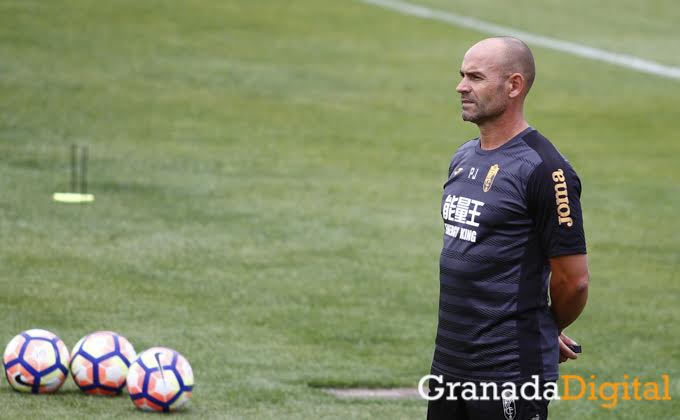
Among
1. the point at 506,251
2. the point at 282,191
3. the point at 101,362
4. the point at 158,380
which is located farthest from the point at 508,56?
the point at 282,191

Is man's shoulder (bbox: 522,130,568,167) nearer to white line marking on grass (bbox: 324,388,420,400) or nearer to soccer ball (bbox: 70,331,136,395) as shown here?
soccer ball (bbox: 70,331,136,395)

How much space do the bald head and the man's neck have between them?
0.17 m

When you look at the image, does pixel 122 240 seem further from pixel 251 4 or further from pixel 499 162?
pixel 251 4

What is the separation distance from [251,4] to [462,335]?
2956 cm

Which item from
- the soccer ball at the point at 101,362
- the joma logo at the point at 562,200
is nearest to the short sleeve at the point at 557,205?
the joma logo at the point at 562,200

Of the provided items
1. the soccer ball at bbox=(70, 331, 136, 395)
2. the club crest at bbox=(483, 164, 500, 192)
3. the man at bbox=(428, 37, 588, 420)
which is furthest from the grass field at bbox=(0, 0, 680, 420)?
the club crest at bbox=(483, 164, 500, 192)

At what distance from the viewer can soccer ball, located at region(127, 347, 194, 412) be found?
8688mm

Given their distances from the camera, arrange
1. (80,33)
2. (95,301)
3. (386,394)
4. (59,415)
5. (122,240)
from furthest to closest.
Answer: (80,33) → (122,240) → (95,301) → (386,394) → (59,415)

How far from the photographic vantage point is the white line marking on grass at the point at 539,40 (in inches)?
1180

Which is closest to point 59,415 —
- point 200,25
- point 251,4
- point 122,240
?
point 122,240

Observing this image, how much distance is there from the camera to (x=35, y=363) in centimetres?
891

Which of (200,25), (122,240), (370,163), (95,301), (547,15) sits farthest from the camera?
(547,15)

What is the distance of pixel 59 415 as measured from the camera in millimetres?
8633

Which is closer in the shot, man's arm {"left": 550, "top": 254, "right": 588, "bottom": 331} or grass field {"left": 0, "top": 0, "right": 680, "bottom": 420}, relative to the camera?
man's arm {"left": 550, "top": 254, "right": 588, "bottom": 331}
